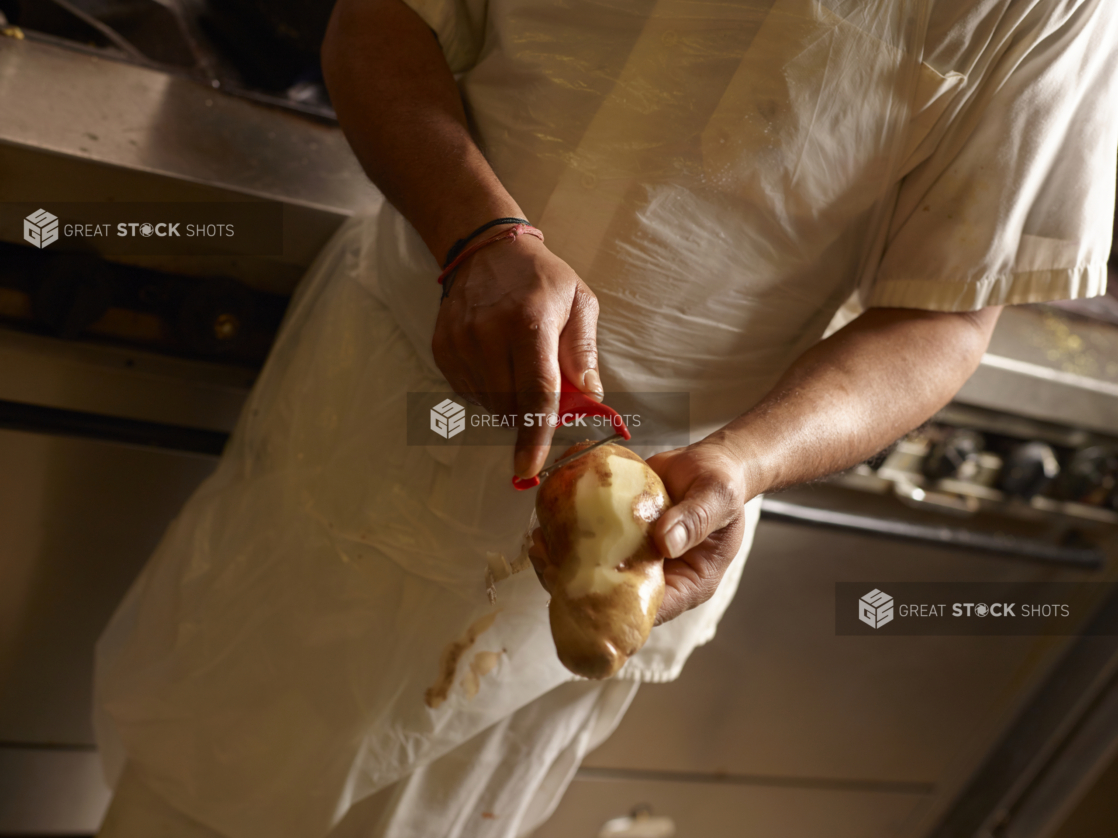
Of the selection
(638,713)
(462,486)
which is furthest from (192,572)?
(638,713)

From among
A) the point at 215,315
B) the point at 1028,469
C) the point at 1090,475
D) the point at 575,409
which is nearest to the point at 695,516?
the point at 575,409

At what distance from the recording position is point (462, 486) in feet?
2.26

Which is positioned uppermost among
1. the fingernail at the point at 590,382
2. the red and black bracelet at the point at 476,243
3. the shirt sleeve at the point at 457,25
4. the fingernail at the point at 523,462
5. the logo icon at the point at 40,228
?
the shirt sleeve at the point at 457,25

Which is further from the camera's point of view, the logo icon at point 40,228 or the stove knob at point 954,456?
the stove knob at point 954,456

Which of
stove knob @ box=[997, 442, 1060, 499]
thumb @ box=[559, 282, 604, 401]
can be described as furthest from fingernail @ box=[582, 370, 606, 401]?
stove knob @ box=[997, 442, 1060, 499]

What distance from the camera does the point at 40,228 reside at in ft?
2.42

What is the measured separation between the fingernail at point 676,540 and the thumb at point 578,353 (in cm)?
10

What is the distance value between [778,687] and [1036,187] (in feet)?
2.89

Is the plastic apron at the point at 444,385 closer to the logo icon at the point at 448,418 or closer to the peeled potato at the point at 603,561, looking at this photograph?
the logo icon at the point at 448,418

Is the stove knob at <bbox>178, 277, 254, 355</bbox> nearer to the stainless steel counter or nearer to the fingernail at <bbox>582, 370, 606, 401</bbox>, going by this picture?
the stainless steel counter

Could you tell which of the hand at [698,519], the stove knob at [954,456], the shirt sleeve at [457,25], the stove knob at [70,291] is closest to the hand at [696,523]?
the hand at [698,519]

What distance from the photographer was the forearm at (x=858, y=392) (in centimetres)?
55

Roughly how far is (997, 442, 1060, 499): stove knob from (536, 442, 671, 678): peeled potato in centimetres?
81

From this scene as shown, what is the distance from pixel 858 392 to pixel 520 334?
0.96ft
